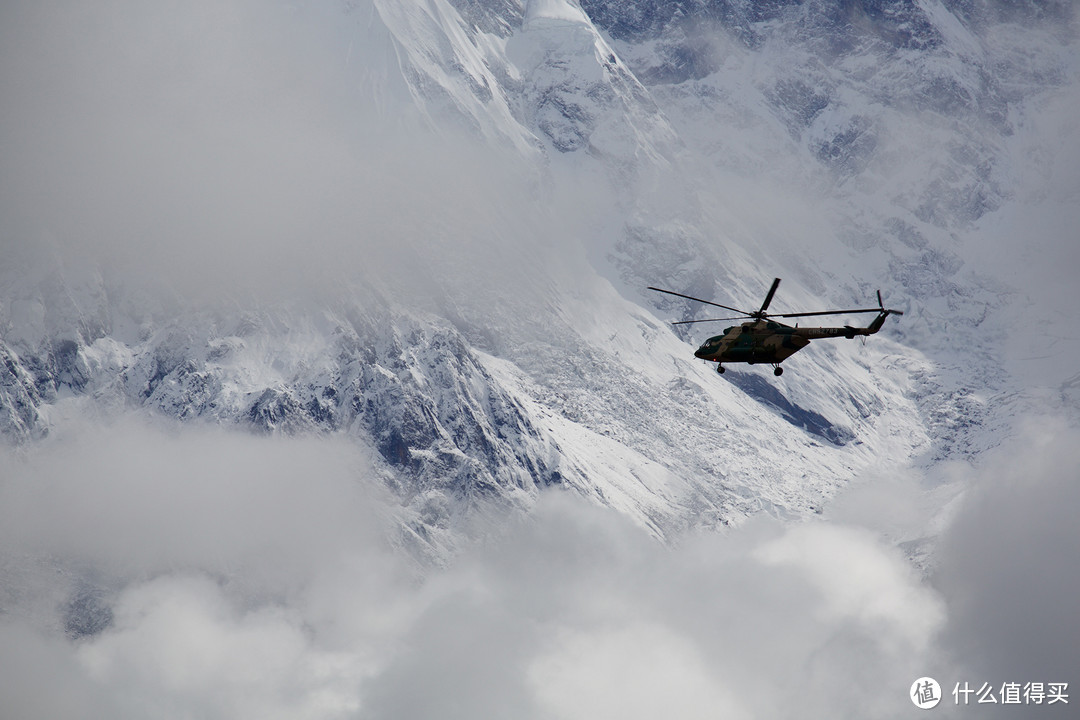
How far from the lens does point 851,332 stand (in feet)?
353

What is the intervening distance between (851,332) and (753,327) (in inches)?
318

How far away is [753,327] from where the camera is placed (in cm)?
11231
